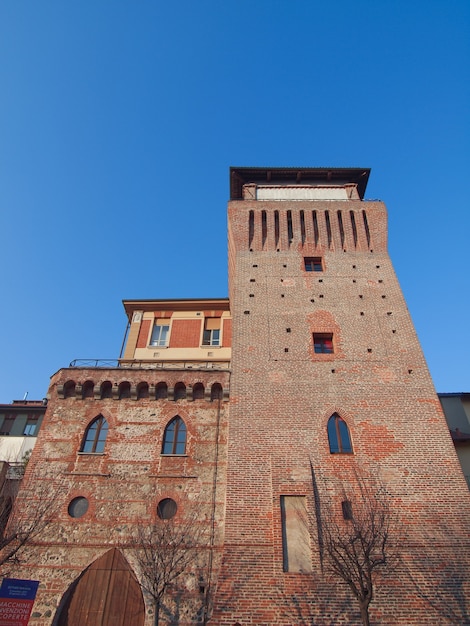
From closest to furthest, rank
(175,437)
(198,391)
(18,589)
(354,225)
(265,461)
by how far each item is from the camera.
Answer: (18,589) → (265,461) → (175,437) → (198,391) → (354,225)

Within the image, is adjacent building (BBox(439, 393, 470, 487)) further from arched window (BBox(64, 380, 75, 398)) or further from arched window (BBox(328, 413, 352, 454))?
arched window (BBox(64, 380, 75, 398))

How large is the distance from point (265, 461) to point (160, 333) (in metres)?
9.87

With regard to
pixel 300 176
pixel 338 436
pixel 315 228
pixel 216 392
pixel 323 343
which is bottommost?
pixel 338 436

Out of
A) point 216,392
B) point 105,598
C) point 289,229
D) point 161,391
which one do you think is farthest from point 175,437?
point 289,229

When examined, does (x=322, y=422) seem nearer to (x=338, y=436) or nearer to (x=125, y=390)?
(x=338, y=436)

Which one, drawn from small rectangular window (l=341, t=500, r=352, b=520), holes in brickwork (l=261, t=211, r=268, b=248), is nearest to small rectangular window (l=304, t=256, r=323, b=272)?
holes in brickwork (l=261, t=211, r=268, b=248)

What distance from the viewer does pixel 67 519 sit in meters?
14.2

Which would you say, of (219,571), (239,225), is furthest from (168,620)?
(239,225)

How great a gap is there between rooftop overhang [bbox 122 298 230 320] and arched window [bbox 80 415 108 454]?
774 centimetres

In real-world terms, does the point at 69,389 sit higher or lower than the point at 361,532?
higher

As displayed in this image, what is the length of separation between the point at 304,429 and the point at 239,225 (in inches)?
439

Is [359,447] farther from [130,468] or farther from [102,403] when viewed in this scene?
[102,403]

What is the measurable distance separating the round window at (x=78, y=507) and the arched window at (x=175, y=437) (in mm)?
3041

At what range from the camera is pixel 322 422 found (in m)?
15.5
